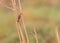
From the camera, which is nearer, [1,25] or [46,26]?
[46,26]

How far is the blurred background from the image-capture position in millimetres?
2855

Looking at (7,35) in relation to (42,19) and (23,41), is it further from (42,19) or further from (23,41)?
(23,41)

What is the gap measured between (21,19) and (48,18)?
1.36 metres

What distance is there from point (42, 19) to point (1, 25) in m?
0.50

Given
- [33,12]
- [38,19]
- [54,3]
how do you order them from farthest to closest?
[54,3]
[33,12]
[38,19]

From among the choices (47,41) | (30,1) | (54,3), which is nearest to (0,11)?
(30,1)

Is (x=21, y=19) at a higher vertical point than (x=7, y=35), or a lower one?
higher

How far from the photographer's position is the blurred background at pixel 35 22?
286cm

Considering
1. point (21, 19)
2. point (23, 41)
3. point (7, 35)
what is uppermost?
point (21, 19)

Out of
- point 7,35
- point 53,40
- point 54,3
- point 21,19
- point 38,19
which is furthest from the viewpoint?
point 54,3

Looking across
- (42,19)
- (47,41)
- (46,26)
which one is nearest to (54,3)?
(42,19)

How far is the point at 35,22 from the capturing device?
10.7ft

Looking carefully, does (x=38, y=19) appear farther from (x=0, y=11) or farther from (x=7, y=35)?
(x=0, y=11)

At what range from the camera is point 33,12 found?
370cm
